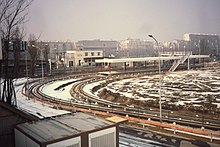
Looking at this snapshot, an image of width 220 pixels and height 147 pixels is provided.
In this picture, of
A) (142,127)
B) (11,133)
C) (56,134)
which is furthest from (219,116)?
(11,133)

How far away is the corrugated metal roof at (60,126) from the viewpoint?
8405 mm

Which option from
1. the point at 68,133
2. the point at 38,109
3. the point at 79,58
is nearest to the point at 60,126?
the point at 68,133

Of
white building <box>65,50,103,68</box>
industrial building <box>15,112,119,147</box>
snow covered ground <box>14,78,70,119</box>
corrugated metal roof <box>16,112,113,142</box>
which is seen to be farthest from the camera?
white building <box>65,50,103,68</box>

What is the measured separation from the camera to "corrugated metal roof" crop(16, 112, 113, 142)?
8.40m

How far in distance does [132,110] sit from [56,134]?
12515mm

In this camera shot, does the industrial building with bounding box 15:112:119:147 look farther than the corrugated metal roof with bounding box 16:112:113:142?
No

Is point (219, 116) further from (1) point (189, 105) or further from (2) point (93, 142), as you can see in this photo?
(2) point (93, 142)

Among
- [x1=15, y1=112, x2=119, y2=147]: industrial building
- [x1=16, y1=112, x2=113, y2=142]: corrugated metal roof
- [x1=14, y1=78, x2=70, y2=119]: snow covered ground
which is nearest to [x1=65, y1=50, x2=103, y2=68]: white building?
[x1=14, y1=78, x2=70, y2=119]: snow covered ground

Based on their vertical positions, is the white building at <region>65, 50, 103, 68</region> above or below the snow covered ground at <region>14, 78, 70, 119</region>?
above

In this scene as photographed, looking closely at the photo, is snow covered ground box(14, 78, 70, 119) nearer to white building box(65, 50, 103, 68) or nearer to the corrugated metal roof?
the corrugated metal roof

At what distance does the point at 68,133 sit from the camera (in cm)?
850

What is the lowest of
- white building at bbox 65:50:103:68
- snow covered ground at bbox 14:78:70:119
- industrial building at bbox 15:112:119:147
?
snow covered ground at bbox 14:78:70:119

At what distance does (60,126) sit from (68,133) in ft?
3.54

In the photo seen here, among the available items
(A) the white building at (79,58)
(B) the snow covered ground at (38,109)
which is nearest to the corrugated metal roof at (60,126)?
(B) the snow covered ground at (38,109)
